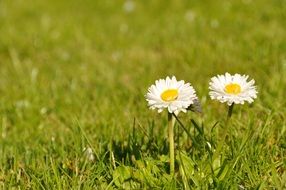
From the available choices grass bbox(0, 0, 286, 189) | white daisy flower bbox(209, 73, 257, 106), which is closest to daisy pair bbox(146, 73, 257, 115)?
white daisy flower bbox(209, 73, 257, 106)

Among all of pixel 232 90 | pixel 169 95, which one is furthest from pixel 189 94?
pixel 232 90

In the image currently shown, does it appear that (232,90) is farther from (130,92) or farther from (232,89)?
(130,92)

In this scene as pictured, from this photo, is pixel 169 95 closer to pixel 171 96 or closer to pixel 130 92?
pixel 171 96

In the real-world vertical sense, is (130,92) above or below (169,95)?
above

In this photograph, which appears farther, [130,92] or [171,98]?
[130,92]

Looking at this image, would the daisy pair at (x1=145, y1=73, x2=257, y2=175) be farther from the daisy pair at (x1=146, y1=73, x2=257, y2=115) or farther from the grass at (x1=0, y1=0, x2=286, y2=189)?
the grass at (x1=0, y1=0, x2=286, y2=189)

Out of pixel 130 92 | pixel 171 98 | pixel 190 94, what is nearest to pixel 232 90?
pixel 190 94
